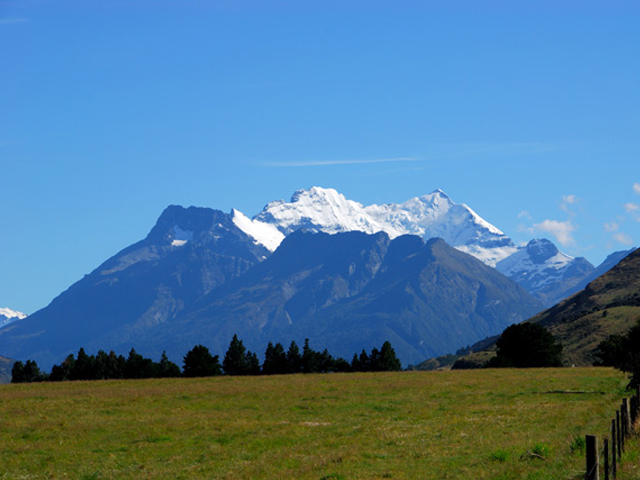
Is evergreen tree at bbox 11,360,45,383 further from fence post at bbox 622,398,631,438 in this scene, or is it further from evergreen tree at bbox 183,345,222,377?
fence post at bbox 622,398,631,438

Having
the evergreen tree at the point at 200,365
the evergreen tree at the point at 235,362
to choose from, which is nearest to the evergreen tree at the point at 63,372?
the evergreen tree at the point at 200,365

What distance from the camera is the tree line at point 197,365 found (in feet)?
387

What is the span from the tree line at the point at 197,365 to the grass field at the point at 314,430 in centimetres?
4684

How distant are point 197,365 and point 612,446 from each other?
95967mm

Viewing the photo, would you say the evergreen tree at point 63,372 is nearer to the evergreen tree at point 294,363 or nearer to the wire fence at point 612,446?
the evergreen tree at point 294,363

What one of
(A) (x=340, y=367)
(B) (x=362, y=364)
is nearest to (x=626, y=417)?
(A) (x=340, y=367)

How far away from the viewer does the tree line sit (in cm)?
11788

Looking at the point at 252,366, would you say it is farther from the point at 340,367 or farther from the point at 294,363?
the point at 340,367

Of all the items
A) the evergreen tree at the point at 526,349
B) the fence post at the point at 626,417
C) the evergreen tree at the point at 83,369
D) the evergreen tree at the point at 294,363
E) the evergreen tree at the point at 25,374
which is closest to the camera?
the fence post at the point at 626,417

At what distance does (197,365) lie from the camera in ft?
381

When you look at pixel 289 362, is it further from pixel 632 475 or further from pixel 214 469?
pixel 632 475

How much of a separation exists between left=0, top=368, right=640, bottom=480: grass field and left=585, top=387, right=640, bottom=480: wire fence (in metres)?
0.61

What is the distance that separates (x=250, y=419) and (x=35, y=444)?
41.1 feet

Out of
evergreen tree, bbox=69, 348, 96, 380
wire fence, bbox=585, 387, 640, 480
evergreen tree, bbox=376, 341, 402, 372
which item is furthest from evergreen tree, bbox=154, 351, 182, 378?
wire fence, bbox=585, 387, 640, 480
